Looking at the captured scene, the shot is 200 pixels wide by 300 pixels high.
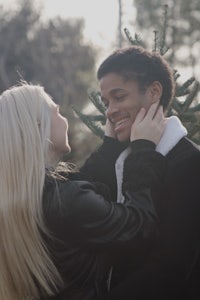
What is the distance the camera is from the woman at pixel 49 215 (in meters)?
3.18

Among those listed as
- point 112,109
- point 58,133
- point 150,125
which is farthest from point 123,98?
point 58,133

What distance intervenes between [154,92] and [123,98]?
163mm

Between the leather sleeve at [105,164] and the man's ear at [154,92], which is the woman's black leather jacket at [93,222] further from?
the leather sleeve at [105,164]

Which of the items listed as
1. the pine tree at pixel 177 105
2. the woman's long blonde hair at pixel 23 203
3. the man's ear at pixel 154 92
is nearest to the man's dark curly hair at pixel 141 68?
the man's ear at pixel 154 92

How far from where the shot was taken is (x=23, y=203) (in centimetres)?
324

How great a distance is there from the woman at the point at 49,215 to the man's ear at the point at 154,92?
0.87 feet

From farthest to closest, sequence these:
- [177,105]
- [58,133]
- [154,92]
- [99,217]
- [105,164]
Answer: [177,105] → [105,164] → [154,92] → [58,133] → [99,217]

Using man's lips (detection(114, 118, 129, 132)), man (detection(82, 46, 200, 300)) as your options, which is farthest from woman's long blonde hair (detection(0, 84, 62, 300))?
man's lips (detection(114, 118, 129, 132))

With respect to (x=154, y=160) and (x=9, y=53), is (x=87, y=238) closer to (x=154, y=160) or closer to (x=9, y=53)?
(x=154, y=160)

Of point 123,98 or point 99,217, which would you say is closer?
point 99,217

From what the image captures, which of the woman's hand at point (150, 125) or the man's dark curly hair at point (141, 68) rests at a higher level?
the man's dark curly hair at point (141, 68)

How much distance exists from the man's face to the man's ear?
1 cm

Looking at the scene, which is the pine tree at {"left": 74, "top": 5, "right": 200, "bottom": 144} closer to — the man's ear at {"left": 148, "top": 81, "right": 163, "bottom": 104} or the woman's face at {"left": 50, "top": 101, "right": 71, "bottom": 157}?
the man's ear at {"left": 148, "top": 81, "right": 163, "bottom": 104}

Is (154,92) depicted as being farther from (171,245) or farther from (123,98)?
(171,245)
